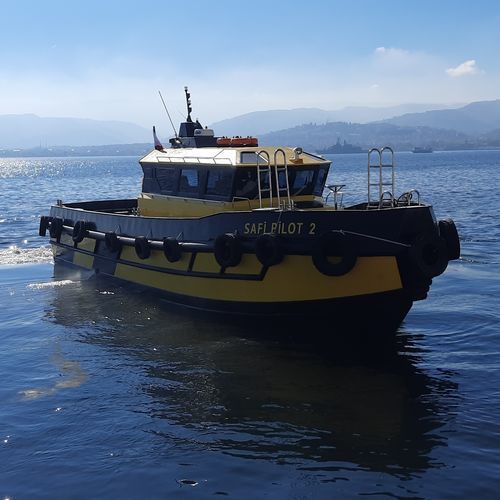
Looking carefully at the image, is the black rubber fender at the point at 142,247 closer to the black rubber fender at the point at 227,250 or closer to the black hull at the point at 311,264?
the black hull at the point at 311,264

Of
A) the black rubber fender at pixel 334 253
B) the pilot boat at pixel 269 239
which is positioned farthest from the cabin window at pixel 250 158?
the black rubber fender at pixel 334 253

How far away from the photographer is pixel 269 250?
33.2 feet

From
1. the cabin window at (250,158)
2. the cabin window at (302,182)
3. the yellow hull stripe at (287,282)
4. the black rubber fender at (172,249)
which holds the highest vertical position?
the cabin window at (250,158)

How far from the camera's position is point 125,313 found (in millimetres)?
12695

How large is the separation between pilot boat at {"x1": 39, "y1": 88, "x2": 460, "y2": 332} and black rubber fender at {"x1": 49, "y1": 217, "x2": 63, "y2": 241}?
2501 millimetres

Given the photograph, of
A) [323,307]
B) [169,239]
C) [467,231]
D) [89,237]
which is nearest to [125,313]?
[169,239]

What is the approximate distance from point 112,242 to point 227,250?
4.15m

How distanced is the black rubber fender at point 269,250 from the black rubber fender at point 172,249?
2.11 meters

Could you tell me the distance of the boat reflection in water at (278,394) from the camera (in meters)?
7.06

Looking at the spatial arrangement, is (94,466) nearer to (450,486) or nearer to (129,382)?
Result: (129,382)

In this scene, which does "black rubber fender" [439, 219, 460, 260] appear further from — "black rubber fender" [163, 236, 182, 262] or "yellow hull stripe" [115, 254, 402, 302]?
"black rubber fender" [163, 236, 182, 262]

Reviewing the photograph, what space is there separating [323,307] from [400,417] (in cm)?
268

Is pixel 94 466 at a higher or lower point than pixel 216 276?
lower

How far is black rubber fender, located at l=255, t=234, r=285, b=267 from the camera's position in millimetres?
10086
